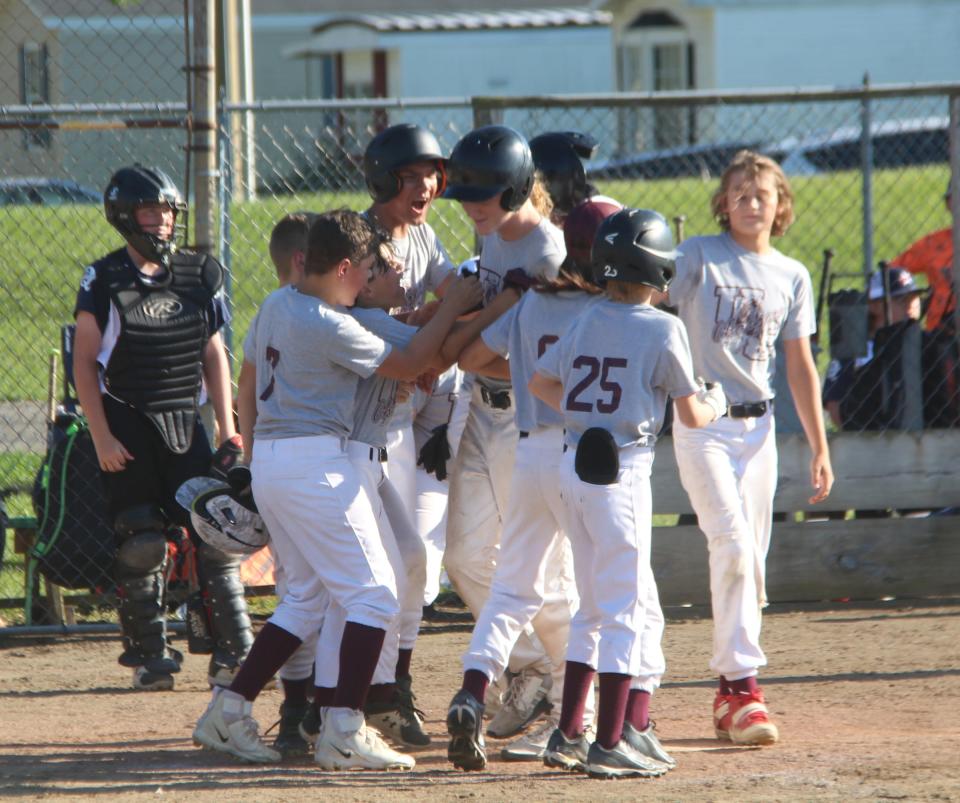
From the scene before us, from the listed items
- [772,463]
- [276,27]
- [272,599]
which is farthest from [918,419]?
[276,27]

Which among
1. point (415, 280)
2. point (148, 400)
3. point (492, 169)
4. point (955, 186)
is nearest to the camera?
point (492, 169)

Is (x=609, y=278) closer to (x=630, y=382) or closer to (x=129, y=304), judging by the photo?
(x=630, y=382)

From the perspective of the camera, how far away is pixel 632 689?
4621 millimetres

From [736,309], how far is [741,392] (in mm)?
292

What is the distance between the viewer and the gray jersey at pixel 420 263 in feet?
17.1

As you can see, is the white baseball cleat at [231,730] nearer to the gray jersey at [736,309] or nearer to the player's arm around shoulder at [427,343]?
the player's arm around shoulder at [427,343]

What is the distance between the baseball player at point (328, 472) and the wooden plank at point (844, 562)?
2.86m

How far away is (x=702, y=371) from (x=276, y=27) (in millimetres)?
30574

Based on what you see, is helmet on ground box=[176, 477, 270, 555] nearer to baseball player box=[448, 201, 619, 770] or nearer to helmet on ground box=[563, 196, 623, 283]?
baseball player box=[448, 201, 619, 770]

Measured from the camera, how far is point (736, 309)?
16.5 feet

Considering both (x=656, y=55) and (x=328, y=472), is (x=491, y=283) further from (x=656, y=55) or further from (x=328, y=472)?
(x=656, y=55)

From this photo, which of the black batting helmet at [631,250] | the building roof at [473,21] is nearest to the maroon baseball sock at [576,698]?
the black batting helmet at [631,250]

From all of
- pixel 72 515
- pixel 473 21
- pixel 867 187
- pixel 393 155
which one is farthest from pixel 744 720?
pixel 473 21

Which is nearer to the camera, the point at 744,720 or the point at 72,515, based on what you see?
the point at 744,720
